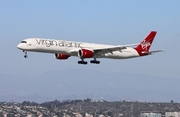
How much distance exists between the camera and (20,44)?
9569 cm

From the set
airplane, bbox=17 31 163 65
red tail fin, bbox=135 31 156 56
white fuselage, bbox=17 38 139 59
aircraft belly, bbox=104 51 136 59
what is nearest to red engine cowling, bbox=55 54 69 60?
airplane, bbox=17 31 163 65

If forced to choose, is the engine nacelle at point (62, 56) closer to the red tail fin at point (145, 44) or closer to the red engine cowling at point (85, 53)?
the red engine cowling at point (85, 53)

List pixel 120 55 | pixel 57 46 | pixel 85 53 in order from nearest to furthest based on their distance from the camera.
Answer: pixel 57 46 → pixel 85 53 → pixel 120 55

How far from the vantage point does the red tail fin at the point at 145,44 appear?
371 feet

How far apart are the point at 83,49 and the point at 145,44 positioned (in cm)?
2014

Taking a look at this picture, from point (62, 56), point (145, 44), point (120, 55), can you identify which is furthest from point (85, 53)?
point (145, 44)

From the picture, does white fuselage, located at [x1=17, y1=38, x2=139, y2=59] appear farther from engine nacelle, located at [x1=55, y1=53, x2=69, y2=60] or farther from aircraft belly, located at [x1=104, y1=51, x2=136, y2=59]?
engine nacelle, located at [x1=55, y1=53, x2=69, y2=60]

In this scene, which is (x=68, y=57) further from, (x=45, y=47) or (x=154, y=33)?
(x=154, y=33)

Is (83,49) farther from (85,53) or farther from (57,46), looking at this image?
(57,46)

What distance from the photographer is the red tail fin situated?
11300cm

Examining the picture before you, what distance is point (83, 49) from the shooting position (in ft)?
328

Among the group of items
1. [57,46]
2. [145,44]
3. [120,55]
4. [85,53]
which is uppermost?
[145,44]

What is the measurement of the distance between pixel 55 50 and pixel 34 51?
3.93 m

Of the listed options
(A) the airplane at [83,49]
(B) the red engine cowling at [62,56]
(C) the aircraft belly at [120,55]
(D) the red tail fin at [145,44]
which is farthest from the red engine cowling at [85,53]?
(D) the red tail fin at [145,44]
